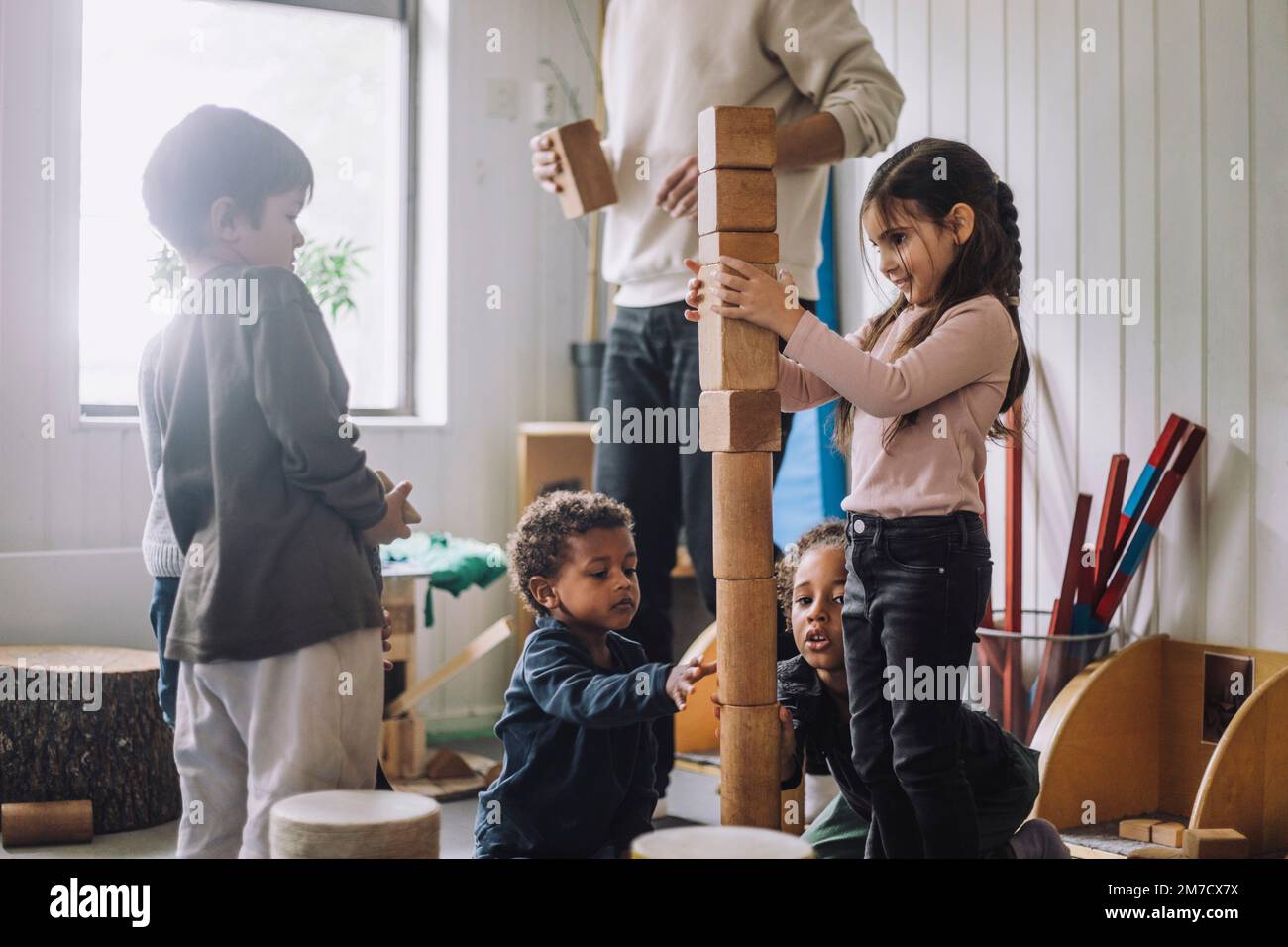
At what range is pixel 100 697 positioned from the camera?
2.46 meters

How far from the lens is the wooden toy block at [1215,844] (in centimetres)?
191

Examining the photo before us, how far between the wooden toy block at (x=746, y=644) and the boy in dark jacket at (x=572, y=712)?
6.4 inches

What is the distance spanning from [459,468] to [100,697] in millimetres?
1279

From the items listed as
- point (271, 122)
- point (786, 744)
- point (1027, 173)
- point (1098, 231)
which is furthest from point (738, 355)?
point (271, 122)

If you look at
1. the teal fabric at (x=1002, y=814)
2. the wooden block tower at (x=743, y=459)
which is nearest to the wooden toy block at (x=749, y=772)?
the wooden block tower at (x=743, y=459)

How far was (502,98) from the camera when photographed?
3.55 meters

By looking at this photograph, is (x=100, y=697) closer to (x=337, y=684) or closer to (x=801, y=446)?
(x=337, y=684)

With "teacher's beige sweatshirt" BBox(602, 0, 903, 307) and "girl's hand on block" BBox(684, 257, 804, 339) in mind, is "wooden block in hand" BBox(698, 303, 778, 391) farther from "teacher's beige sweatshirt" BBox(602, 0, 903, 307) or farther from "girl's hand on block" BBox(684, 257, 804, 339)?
"teacher's beige sweatshirt" BBox(602, 0, 903, 307)

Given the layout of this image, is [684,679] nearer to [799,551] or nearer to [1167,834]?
[799,551]

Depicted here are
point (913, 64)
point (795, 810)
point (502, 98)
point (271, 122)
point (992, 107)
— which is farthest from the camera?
point (502, 98)

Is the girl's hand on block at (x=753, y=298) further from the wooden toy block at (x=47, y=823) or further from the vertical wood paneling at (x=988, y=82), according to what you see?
the wooden toy block at (x=47, y=823)

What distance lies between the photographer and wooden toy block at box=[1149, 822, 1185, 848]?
7.04 feet

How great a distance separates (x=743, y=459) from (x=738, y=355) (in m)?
0.12

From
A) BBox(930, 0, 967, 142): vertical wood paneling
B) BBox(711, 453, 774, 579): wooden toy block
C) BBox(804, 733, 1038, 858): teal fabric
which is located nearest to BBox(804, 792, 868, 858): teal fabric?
BBox(804, 733, 1038, 858): teal fabric
